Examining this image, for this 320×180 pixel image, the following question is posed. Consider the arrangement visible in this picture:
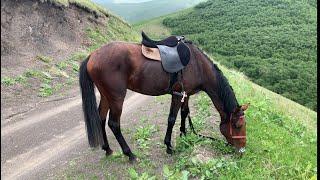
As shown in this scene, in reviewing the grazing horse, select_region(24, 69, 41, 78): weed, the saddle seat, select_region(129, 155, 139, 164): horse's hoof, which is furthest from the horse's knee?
select_region(24, 69, 41, 78): weed

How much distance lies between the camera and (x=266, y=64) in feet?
231

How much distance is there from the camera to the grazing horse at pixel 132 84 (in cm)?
835

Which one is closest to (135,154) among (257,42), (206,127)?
(206,127)

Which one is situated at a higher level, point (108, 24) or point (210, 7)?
point (108, 24)

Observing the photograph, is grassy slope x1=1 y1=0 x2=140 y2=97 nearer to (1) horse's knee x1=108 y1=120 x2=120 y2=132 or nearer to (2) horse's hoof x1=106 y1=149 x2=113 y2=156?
(2) horse's hoof x1=106 y1=149 x2=113 y2=156

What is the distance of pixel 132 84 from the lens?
28.4ft

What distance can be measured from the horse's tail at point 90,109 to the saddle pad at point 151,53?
117 centimetres

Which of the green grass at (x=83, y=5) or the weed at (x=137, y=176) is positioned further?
the green grass at (x=83, y=5)

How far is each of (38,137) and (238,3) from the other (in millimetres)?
112234

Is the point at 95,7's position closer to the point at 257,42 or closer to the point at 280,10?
the point at 257,42

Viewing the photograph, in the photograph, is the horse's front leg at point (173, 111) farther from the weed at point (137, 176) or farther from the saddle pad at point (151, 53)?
the weed at point (137, 176)

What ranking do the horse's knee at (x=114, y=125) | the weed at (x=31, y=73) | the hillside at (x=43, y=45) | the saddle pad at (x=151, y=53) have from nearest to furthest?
the horse's knee at (x=114, y=125)
the saddle pad at (x=151, y=53)
the hillside at (x=43, y=45)
the weed at (x=31, y=73)

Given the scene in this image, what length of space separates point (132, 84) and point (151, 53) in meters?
0.73

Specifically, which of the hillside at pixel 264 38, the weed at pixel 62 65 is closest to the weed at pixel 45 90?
the weed at pixel 62 65
